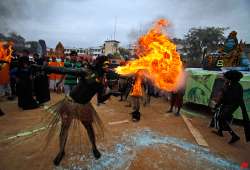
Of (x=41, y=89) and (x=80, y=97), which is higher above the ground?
(x=80, y=97)

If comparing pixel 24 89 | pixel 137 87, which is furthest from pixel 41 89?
pixel 137 87

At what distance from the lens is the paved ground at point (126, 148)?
4.23 meters

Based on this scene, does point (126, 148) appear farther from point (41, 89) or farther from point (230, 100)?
point (41, 89)

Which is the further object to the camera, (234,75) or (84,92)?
(234,75)

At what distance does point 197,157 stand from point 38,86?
6172mm

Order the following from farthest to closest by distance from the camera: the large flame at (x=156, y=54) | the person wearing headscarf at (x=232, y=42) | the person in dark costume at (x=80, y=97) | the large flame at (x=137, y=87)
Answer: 1. the person wearing headscarf at (x=232, y=42)
2. the large flame at (x=137, y=87)
3. the large flame at (x=156, y=54)
4. the person in dark costume at (x=80, y=97)

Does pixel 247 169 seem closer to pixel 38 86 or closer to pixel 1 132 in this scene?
pixel 1 132

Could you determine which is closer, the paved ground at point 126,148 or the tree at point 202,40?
the paved ground at point 126,148

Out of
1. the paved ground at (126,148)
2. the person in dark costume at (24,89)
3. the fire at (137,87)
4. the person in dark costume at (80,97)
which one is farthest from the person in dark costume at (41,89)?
the person in dark costume at (80,97)

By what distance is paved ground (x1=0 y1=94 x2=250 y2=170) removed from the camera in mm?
4234

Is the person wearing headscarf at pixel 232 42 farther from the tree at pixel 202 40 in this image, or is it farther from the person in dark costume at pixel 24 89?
the tree at pixel 202 40

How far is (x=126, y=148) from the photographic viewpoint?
198 inches

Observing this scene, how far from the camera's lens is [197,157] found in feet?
15.8

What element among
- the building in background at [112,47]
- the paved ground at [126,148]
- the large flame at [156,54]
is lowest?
the paved ground at [126,148]
